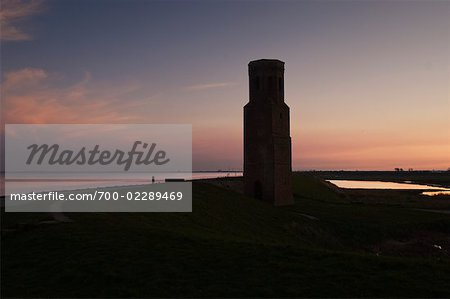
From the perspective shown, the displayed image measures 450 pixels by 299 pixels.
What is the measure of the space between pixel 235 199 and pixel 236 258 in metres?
21.8

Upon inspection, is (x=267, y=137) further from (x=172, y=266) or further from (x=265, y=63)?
(x=172, y=266)

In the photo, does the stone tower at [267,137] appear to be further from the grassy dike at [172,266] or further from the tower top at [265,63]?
the grassy dike at [172,266]

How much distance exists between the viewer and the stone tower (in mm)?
42406

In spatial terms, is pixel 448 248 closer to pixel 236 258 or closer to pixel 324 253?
pixel 324 253

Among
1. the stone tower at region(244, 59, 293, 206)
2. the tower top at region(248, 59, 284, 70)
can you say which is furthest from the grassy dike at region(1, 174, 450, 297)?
the tower top at region(248, 59, 284, 70)

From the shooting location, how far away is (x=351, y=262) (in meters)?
13.1

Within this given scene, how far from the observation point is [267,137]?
4253 centimetres

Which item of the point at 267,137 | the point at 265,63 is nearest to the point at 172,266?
the point at 267,137

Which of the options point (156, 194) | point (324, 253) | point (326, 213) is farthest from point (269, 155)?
point (324, 253)

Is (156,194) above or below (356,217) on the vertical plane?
above

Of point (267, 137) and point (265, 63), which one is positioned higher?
point (265, 63)

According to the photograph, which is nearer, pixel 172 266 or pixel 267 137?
pixel 172 266

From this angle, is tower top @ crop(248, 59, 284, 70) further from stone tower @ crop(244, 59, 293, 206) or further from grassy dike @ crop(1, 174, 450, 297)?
grassy dike @ crop(1, 174, 450, 297)

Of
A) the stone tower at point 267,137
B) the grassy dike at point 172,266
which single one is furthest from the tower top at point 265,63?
the grassy dike at point 172,266
